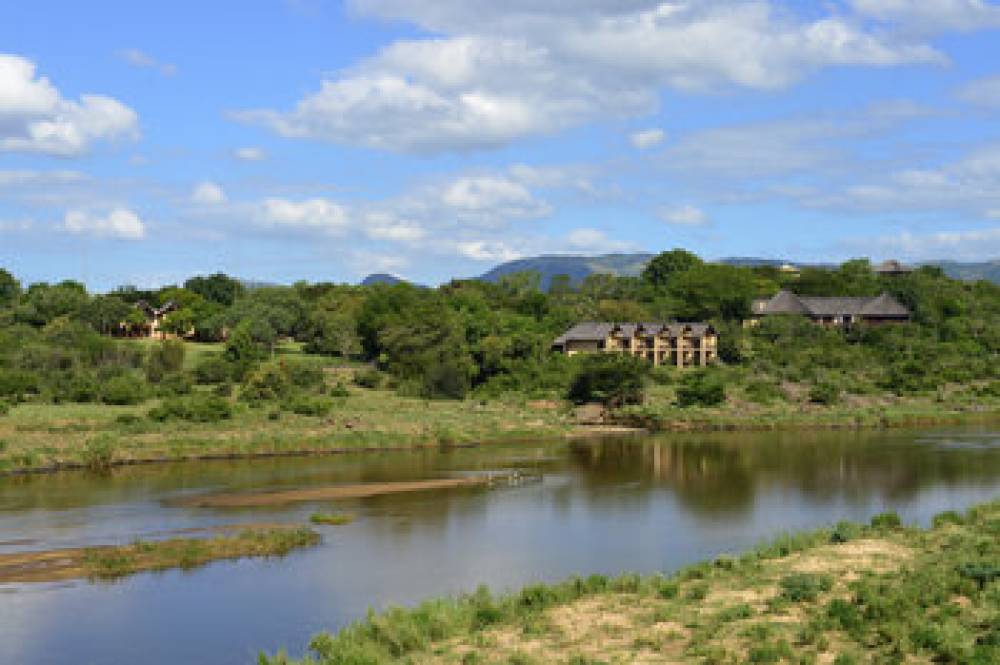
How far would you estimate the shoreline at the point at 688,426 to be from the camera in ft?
175

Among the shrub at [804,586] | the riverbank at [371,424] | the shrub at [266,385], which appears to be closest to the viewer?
the shrub at [804,586]

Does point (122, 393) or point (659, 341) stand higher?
point (659, 341)

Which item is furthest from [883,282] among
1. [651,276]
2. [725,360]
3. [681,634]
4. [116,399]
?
[681,634]

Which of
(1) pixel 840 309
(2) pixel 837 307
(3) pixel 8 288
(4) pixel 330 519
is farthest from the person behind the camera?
(3) pixel 8 288

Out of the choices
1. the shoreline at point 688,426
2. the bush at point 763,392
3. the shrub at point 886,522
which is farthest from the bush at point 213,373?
the shrub at point 886,522

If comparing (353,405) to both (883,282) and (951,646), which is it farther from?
(883,282)

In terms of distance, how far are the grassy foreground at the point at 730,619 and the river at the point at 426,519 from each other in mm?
3078

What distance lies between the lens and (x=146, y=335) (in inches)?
4033

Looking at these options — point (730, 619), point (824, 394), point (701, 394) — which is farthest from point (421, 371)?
point (730, 619)

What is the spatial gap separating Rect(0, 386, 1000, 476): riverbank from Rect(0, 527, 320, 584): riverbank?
58.4ft

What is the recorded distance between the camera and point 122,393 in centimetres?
5969

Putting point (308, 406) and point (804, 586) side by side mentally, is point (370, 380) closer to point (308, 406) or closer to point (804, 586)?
point (308, 406)

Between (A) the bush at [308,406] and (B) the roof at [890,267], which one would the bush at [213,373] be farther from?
(B) the roof at [890,267]

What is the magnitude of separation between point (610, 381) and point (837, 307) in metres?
43.3
